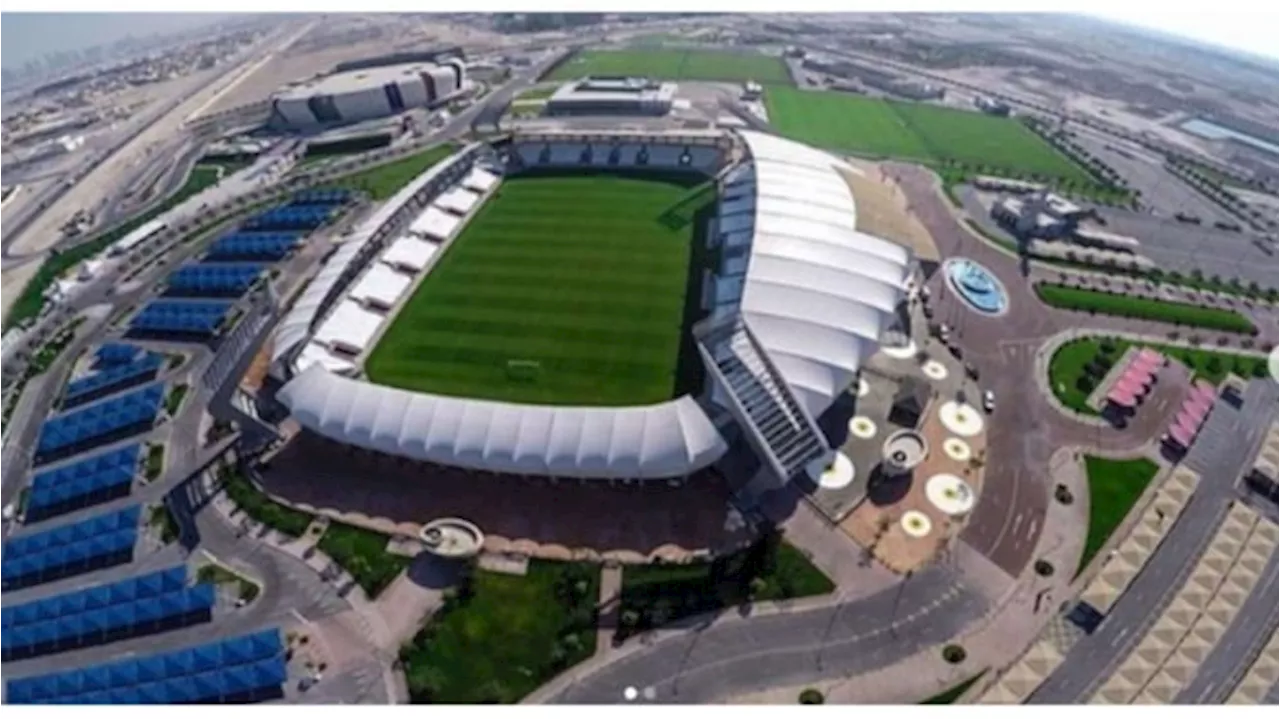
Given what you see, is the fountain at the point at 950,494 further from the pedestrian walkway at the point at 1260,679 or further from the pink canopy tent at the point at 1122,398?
the pink canopy tent at the point at 1122,398

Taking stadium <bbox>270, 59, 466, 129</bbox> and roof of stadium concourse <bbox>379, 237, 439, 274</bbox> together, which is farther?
stadium <bbox>270, 59, 466, 129</bbox>

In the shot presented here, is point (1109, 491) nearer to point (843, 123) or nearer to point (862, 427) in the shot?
point (862, 427)

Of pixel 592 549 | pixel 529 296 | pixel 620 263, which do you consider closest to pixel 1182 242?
pixel 620 263

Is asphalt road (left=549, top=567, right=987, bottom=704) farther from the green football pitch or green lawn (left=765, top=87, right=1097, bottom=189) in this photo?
green lawn (left=765, top=87, right=1097, bottom=189)

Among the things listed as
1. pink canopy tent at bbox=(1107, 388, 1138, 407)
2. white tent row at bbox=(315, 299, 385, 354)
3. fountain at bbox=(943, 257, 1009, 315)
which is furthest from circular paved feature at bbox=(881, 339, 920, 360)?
white tent row at bbox=(315, 299, 385, 354)

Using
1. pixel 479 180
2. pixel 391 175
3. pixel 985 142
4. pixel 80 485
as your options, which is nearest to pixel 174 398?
pixel 80 485

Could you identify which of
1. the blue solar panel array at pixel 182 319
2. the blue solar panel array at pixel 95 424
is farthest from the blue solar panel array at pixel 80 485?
the blue solar panel array at pixel 182 319

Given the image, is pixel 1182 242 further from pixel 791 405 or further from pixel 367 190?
pixel 367 190
